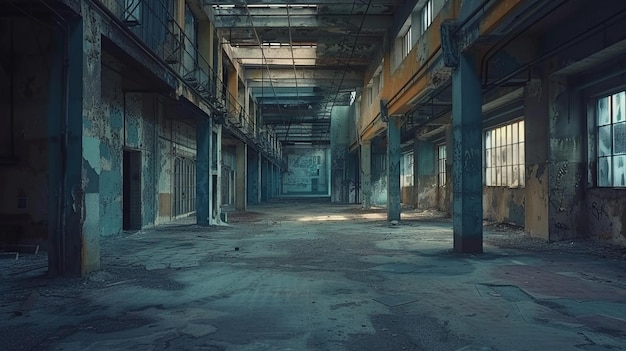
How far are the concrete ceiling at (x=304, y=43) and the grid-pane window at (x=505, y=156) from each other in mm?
5574

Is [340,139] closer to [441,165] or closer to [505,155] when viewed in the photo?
[441,165]

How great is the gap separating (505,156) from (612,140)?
5.69 meters

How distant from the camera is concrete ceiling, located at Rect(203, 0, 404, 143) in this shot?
1698 centimetres

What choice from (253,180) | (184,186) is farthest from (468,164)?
(253,180)

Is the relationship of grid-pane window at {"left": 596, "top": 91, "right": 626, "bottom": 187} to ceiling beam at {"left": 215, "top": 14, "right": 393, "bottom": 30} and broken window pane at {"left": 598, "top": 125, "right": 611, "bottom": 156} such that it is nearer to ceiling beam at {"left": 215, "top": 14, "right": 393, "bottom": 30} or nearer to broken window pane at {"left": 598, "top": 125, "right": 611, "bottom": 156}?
broken window pane at {"left": 598, "top": 125, "right": 611, "bottom": 156}

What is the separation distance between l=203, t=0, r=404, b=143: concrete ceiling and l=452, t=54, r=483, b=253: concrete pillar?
6.25m

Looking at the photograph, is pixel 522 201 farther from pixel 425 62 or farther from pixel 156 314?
pixel 156 314

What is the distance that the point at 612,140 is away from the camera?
33.2 ft

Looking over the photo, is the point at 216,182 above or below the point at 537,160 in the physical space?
below

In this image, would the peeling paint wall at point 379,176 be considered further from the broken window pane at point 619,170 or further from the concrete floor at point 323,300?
the concrete floor at point 323,300

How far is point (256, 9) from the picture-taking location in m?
17.2

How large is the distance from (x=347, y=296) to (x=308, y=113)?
30.5 m

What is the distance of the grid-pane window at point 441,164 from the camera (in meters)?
22.9

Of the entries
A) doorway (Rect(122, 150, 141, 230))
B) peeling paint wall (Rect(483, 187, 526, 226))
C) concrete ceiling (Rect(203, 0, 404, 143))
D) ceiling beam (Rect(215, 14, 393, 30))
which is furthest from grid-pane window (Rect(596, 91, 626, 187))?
doorway (Rect(122, 150, 141, 230))
